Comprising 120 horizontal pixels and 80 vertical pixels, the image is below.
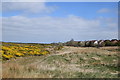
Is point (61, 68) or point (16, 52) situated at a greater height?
point (16, 52)

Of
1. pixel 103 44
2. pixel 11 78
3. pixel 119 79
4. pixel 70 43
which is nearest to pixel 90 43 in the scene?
pixel 103 44

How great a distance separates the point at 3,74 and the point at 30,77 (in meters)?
1.11

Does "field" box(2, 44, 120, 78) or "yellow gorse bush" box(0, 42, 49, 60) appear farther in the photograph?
"yellow gorse bush" box(0, 42, 49, 60)

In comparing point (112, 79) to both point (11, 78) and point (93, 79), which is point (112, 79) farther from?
point (11, 78)

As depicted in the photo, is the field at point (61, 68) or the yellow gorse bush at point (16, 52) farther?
the yellow gorse bush at point (16, 52)

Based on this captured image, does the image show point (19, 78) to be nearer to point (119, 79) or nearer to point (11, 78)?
point (11, 78)

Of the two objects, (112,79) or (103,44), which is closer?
(112,79)

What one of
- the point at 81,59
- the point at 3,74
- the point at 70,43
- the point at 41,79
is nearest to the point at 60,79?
the point at 41,79

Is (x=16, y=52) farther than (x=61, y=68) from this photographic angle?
Yes

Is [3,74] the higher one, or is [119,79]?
[3,74]

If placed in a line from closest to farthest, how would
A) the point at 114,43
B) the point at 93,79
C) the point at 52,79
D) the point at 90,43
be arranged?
the point at 52,79, the point at 93,79, the point at 114,43, the point at 90,43

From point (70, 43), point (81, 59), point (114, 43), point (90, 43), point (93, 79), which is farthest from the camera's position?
point (70, 43)

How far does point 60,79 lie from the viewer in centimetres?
701

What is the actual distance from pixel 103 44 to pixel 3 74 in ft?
118
